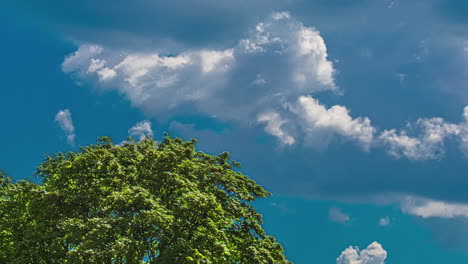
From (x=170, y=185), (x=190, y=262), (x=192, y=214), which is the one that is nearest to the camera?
(x=190, y=262)

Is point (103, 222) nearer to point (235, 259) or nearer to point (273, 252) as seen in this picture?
point (235, 259)

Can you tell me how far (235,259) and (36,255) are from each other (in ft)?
47.2

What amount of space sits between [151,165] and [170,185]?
265cm

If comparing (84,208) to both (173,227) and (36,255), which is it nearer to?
(36,255)

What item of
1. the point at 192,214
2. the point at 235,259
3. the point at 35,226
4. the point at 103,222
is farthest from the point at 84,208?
the point at 235,259

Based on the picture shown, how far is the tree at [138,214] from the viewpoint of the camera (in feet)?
85.7

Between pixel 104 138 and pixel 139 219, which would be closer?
pixel 139 219

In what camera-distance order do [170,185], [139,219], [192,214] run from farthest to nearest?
1. [170,185]
2. [192,214]
3. [139,219]

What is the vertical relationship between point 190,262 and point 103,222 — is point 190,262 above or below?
below

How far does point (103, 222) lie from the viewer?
26406mm

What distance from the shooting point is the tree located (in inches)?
1028

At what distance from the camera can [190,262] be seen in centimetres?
2416

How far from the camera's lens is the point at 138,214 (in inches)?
1064

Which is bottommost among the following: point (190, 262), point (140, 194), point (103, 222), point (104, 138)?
point (190, 262)
